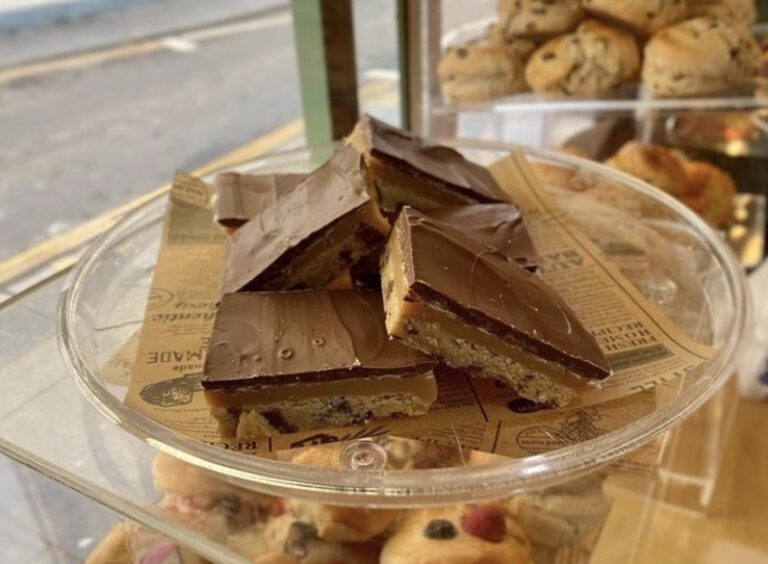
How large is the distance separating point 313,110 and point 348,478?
2.69 ft

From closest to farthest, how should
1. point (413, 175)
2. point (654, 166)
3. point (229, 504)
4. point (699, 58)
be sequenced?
point (229, 504)
point (413, 175)
point (699, 58)
point (654, 166)

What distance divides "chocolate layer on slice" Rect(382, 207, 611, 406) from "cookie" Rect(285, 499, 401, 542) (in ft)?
0.57

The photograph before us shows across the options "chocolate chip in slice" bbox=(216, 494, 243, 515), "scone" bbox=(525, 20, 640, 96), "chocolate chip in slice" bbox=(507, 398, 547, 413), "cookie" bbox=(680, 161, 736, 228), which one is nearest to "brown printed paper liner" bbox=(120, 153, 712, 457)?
"chocolate chip in slice" bbox=(507, 398, 547, 413)

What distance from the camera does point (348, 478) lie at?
51cm

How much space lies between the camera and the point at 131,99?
167 cm

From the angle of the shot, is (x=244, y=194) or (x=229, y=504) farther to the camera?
(x=244, y=194)

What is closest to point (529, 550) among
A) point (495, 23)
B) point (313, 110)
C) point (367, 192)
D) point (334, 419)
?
point (334, 419)

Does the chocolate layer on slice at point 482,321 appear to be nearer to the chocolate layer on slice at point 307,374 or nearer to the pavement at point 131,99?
the chocolate layer on slice at point 307,374

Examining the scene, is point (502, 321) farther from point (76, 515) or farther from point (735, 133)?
point (735, 133)

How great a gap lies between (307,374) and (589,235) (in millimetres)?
440

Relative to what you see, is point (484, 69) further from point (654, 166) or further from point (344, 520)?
point (344, 520)

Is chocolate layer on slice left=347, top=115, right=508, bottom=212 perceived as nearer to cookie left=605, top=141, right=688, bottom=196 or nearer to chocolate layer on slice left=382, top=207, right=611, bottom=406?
chocolate layer on slice left=382, top=207, right=611, bottom=406

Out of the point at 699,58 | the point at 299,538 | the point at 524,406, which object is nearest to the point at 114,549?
the point at 299,538

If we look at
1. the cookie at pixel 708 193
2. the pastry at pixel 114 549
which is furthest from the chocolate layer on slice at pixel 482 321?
the cookie at pixel 708 193
